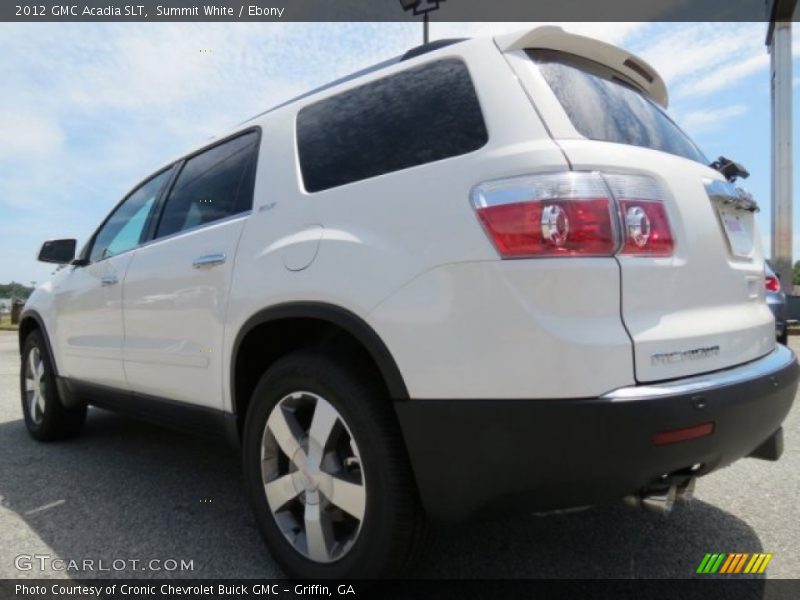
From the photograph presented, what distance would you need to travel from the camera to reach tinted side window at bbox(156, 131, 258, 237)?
104 inches

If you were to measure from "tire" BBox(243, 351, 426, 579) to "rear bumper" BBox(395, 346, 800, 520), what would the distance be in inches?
3.9

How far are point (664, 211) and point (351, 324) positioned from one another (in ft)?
3.24

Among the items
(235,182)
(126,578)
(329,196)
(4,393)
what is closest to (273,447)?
(126,578)

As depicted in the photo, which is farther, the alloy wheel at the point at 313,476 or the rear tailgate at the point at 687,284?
the alloy wheel at the point at 313,476

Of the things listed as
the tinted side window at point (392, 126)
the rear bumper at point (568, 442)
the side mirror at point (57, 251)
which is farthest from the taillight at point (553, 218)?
the side mirror at point (57, 251)

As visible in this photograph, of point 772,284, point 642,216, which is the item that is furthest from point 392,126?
point 772,284

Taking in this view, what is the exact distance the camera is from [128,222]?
12.1ft

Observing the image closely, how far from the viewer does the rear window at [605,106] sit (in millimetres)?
1853

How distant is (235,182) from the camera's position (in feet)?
8.91

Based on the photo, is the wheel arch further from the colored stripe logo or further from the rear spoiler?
the colored stripe logo

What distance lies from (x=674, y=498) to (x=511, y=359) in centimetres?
72

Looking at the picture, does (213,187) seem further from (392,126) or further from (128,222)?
(392,126)

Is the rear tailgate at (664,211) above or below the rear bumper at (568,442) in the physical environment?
above

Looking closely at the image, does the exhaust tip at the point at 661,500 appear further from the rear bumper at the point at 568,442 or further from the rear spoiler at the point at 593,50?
the rear spoiler at the point at 593,50
